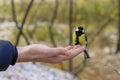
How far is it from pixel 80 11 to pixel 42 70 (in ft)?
12.4

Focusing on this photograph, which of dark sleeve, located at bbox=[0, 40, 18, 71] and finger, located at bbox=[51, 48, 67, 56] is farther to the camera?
finger, located at bbox=[51, 48, 67, 56]

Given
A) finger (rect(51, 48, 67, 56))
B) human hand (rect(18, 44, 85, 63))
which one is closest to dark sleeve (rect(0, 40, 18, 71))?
human hand (rect(18, 44, 85, 63))

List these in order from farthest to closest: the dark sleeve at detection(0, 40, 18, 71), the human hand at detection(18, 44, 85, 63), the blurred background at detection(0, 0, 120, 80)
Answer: the blurred background at detection(0, 0, 120, 80) → the human hand at detection(18, 44, 85, 63) → the dark sleeve at detection(0, 40, 18, 71)

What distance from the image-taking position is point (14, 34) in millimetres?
7980

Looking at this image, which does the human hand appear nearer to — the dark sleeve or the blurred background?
the dark sleeve

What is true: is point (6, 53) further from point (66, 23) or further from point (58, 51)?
point (66, 23)

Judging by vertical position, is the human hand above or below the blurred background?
above

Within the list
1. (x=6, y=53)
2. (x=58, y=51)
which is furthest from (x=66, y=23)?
(x=6, y=53)

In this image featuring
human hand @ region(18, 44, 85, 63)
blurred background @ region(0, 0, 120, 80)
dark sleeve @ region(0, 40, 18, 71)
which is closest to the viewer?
dark sleeve @ region(0, 40, 18, 71)

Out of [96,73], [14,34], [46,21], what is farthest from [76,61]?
[46,21]

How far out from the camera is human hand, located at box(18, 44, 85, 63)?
1.96 metres

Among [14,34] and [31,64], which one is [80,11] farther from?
[31,64]

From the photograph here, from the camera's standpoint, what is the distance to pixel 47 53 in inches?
79.1

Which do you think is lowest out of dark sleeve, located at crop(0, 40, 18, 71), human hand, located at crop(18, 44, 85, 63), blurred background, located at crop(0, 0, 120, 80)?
blurred background, located at crop(0, 0, 120, 80)
